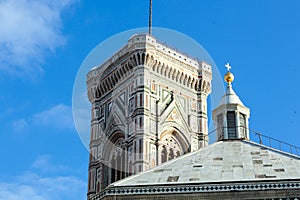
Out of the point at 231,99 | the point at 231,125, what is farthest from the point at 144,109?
the point at 231,125

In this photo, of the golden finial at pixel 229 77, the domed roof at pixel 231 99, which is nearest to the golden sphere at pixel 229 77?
the golden finial at pixel 229 77

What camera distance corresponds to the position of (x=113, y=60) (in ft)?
167

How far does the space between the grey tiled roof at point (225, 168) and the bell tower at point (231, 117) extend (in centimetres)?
530

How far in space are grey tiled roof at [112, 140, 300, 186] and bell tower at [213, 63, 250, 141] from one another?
17.4ft

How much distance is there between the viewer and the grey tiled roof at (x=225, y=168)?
1731 cm

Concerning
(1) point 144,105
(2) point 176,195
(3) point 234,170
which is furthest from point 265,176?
(1) point 144,105

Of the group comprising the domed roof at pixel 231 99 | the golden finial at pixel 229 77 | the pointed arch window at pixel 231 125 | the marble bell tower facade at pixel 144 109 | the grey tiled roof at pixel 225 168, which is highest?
the marble bell tower facade at pixel 144 109

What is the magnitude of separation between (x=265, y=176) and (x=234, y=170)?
36.3 inches

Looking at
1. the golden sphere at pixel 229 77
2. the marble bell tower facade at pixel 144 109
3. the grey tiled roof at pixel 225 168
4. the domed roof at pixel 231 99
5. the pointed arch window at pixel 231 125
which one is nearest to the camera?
the grey tiled roof at pixel 225 168

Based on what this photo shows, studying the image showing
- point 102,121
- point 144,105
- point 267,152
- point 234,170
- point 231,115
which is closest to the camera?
point 234,170

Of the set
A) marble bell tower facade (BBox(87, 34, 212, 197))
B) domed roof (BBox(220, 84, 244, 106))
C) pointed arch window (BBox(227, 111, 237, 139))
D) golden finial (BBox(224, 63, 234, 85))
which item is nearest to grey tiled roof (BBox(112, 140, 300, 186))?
pointed arch window (BBox(227, 111, 237, 139))

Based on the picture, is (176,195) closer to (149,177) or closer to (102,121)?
(149,177)

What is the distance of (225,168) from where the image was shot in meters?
18.0

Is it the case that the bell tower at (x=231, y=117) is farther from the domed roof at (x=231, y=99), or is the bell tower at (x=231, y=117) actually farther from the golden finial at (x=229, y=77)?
the golden finial at (x=229, y=77)
